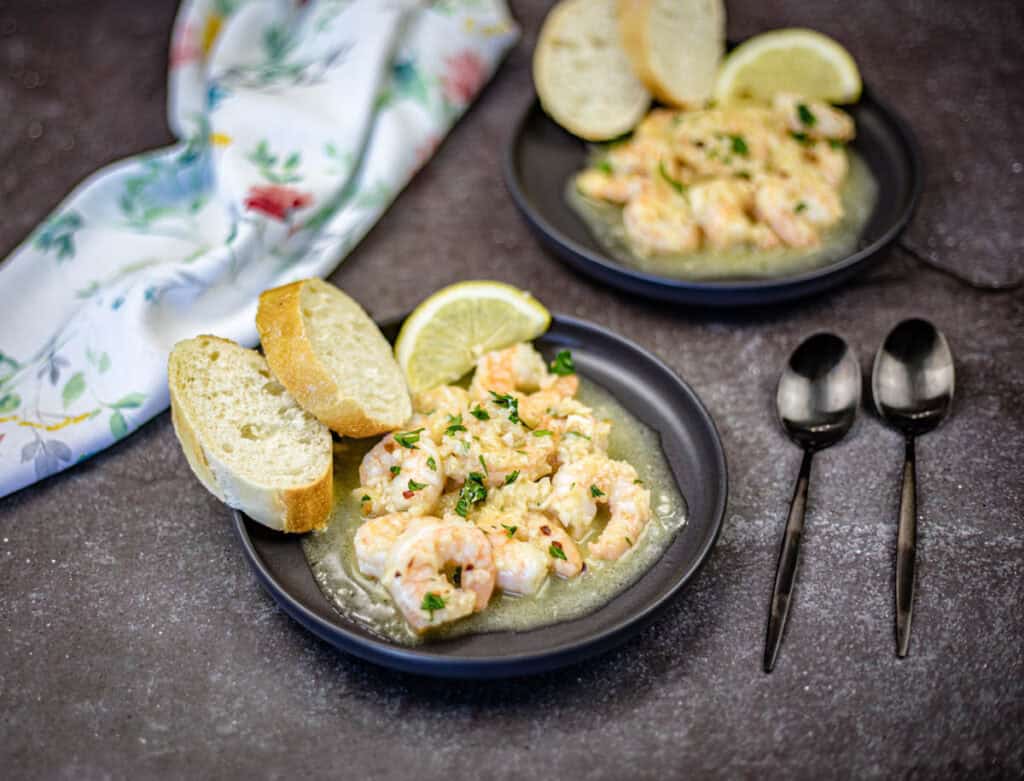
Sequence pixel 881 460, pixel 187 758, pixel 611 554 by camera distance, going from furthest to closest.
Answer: pixel 881 460 < pixel 611 554 < pixel 187 758

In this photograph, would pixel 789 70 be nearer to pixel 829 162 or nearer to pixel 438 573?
pixel 829 162

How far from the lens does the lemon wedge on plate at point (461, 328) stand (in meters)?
2.25

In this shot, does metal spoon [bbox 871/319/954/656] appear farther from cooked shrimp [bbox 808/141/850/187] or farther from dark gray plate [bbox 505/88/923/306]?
cooked shrimp [bbox 808/141/850/187]

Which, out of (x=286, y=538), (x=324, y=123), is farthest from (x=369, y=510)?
(x=324, y=123)

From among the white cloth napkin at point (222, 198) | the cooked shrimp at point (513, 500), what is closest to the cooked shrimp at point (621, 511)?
the cooked shrimp at point (513, 500)

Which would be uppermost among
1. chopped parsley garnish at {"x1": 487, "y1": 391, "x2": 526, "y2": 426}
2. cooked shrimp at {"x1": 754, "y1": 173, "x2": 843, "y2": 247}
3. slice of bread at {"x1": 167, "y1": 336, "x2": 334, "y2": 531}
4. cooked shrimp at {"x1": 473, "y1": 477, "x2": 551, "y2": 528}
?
slice of bread at {"x1": 167, "y1": 336, "x2": 334, "y2": 531}

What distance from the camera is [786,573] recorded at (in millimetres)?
1936

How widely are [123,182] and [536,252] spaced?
1.15 m

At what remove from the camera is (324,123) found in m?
2.94

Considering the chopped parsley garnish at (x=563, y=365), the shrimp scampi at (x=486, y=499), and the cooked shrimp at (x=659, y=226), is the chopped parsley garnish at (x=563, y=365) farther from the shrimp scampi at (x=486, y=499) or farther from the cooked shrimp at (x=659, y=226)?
the cooked shrimp at (x=659, y=226)

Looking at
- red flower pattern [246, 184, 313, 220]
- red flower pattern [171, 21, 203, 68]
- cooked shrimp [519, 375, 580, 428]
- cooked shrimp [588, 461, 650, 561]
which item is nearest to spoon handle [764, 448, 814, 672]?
cooked shrimp [588, 461, 650, 561]

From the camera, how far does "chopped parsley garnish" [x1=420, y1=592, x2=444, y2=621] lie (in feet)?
5.64

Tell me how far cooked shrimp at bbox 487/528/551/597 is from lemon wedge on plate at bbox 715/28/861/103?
1820 millimetres

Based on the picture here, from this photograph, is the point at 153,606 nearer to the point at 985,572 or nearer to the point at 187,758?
the point at 187,758
